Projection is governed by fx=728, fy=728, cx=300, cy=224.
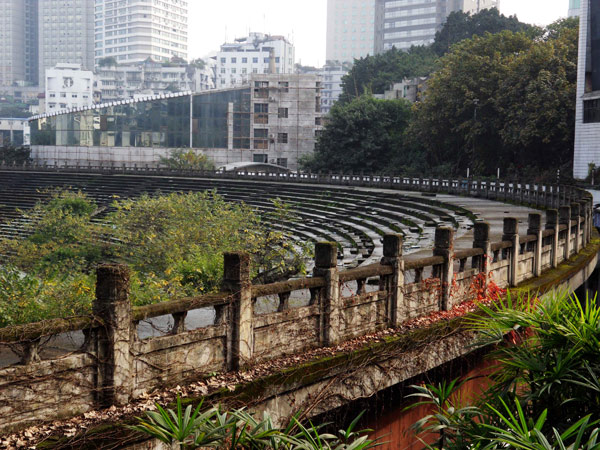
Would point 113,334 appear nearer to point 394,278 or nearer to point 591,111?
→ point 394,278

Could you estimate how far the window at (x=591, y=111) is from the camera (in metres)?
47.3

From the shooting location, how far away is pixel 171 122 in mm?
86562

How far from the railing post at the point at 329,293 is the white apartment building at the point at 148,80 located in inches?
6925

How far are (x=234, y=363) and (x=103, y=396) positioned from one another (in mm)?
1686

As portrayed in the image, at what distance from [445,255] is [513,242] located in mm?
2860

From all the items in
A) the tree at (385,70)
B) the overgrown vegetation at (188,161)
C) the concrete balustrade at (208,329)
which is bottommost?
the concrete balustrade at (208,329)

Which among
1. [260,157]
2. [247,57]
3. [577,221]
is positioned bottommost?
[577,221]

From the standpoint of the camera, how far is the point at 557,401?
735 cm

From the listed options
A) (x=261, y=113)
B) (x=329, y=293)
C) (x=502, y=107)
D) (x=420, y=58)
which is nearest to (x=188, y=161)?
(x=261, y=113)

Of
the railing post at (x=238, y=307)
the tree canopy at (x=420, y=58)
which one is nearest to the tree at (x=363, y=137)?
the tree canopy at (x=420, y=58)

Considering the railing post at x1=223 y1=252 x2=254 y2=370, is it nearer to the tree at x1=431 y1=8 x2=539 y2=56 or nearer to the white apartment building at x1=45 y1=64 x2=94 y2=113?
the tree at x1=431 y1=8 x2=539 y2=56

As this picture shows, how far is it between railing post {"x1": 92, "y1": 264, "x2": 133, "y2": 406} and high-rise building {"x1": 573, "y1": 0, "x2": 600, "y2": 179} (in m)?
45.9

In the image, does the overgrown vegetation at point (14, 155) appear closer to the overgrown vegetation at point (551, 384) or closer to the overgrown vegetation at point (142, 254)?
the overgrown vegetation at point (142, 254)

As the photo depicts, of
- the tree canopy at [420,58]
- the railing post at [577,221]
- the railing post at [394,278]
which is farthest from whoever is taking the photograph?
the tree canopy at [420,58]
